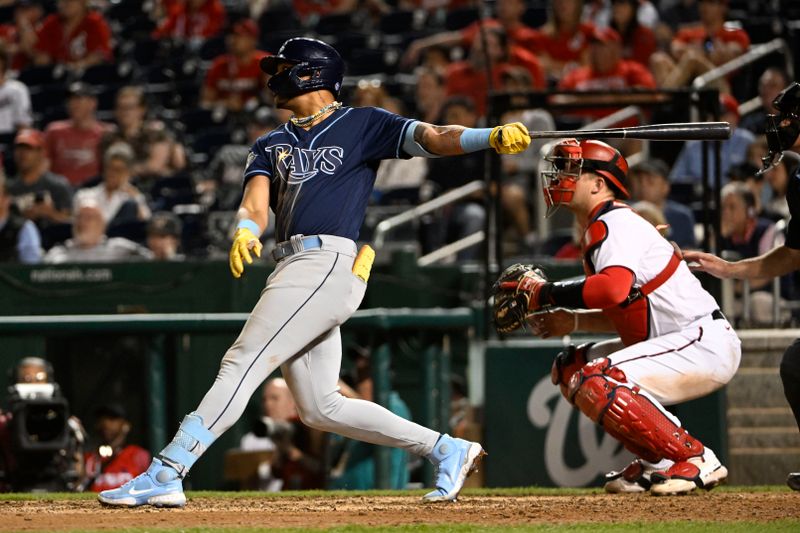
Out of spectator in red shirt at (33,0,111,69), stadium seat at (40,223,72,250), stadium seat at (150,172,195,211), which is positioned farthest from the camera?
spectator in red shirt at (33,0,111,69)

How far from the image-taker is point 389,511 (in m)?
5.28

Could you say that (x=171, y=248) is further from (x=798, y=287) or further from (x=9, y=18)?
(x=9, y=18)

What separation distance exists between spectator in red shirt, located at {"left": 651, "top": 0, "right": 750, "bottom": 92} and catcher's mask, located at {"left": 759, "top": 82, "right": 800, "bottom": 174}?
17.0 feet

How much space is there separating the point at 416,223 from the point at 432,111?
1.64 m

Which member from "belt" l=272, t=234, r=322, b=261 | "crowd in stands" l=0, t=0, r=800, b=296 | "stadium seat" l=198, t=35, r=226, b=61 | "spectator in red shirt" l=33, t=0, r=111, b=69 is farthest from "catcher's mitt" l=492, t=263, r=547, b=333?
"spectator in red shirt" l=33, t=0, r=111, b=69

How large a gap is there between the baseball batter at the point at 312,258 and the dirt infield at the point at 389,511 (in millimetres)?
168

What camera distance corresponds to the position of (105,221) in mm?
10930

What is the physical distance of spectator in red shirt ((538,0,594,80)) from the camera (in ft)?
41.1

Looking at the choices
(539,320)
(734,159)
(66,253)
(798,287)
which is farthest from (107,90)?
(539,320)

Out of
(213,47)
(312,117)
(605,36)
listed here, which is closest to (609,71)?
(605,36)

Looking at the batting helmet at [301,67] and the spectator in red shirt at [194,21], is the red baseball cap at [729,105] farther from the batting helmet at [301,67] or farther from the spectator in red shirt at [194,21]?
the spectator in red shirt at [194,21]

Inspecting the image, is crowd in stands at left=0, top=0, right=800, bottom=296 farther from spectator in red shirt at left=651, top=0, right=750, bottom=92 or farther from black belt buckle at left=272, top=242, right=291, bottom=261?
black belt buckle at left=272, top=242, right=291, bottom=261

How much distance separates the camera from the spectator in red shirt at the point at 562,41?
1252 centimetres

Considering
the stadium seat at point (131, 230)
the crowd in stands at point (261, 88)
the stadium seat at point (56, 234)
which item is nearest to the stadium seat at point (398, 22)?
the crowd in stands at point (261, 88)
